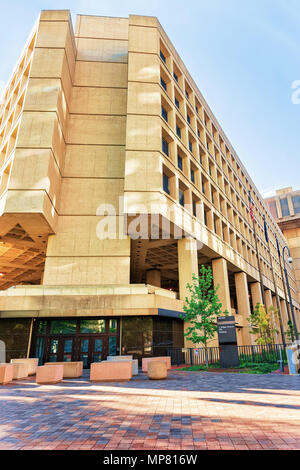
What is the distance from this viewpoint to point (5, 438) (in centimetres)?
495

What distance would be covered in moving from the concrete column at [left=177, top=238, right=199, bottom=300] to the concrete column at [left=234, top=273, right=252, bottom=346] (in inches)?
578

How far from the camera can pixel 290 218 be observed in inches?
3113

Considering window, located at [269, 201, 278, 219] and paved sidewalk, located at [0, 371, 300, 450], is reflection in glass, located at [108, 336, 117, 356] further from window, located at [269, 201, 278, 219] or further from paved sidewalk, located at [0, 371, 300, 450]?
window, located at [269, 201, 278, 219]

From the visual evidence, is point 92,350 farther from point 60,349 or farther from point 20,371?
point 20,371

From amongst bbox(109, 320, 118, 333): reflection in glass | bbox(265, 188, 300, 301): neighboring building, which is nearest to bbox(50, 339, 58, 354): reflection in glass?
bbox(109, 320, 118, 333): reflection in glass

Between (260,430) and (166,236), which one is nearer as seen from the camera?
(260,430)

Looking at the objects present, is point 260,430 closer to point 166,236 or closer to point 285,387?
point 285,387

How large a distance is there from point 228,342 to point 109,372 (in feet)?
26.1

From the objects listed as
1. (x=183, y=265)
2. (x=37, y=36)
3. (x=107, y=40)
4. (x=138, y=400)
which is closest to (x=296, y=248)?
(x=183, y=265)

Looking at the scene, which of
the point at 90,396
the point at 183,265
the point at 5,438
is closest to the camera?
the point at 5,438

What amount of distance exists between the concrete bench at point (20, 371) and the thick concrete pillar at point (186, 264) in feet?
46.1
